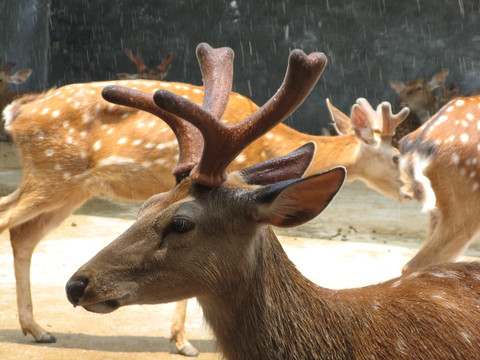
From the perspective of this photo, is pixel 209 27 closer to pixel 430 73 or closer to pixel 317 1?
pixel 317 1

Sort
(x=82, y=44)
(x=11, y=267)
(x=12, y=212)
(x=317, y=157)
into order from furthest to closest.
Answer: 1. (x=82, y=44)
2. (x=11, y=267)
3. (x=317, y=157)
4. (x=12, y=212)

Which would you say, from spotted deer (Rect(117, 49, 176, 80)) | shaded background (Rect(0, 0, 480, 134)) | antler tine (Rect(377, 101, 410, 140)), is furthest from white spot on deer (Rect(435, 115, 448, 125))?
spotted deer (Rect(117, 49, 176, 80))

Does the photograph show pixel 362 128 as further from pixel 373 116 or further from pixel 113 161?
pixel 113 161

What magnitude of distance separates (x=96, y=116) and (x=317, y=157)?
1673 mm

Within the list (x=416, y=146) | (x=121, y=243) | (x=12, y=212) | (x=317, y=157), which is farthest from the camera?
(x=317, y=157)

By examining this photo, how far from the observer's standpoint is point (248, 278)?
6.74 ft

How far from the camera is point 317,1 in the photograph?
12344 mm

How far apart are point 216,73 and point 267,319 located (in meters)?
1.01

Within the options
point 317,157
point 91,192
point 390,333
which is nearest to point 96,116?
point 91,192

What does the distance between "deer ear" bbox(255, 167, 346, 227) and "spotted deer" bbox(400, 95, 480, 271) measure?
2.65 meters

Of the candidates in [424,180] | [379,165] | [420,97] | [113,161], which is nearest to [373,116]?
[379,165]

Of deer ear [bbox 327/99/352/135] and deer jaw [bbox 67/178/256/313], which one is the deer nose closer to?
deer jaw [bbox 67/178/256/313]

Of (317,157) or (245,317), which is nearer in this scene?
(245,317)

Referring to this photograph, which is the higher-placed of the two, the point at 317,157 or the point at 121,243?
the point at 121,243
